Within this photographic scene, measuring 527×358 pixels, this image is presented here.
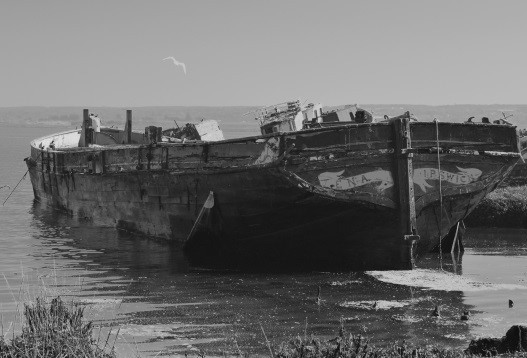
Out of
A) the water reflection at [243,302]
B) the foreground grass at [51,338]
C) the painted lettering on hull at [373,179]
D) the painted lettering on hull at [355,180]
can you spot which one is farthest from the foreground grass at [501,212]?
the foreground grass at [51,338]

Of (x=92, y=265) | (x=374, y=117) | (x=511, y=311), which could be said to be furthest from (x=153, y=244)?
(x=511, y=311)

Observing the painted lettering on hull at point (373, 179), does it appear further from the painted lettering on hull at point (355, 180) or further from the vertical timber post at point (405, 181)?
the vertical timber post at point (405, 181)

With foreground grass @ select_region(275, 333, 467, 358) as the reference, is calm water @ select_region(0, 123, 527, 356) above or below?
below

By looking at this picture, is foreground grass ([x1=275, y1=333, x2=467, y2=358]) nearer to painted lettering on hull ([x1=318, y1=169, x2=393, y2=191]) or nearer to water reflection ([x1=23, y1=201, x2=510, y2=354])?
water reflection ([x1=23, y1=201, x2=510, y2=354])

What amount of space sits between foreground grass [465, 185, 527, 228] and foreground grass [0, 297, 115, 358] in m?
17.9

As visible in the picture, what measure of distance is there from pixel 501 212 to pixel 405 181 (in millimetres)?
9793

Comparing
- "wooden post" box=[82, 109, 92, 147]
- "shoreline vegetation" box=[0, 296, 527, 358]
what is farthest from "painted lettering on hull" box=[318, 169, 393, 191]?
"wooden post" box=[82, 109, 92, 147]

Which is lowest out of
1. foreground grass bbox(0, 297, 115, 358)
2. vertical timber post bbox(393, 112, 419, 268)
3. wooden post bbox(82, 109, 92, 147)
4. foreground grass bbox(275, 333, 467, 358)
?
foreground grass bbox(275, 333, 467, 358)

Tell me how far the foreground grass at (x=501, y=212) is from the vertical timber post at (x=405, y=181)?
9236 millimetres

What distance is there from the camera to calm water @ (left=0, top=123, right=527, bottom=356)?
12508mm

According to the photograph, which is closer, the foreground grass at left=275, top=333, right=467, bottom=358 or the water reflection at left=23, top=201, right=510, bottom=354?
the foreground grass at left=275, top=333, right=467, bottom=358

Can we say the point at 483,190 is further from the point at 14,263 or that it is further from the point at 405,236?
the point at 14,263

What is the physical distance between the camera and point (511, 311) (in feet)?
46.2

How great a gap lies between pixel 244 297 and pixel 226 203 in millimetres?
3047
